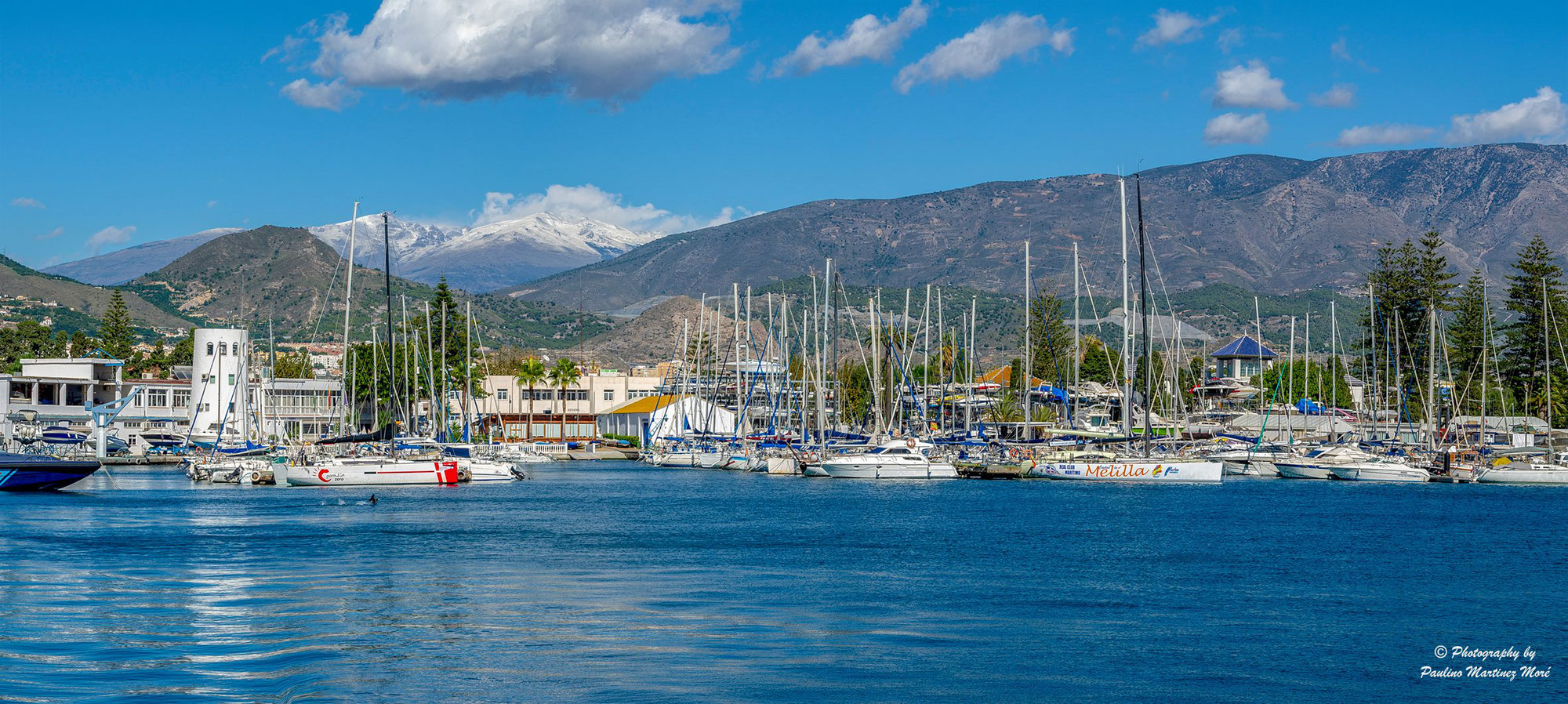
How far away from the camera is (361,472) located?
71.3m

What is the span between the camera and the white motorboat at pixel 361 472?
234ft

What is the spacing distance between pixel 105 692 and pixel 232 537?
2637 cm

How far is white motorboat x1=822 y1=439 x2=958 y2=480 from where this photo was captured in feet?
264

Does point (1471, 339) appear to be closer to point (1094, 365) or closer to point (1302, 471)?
point (1302, 471)

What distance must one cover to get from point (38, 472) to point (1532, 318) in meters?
98.8

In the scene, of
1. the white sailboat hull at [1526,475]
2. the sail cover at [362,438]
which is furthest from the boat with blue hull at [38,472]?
the white sailboat hull at [1526,475]

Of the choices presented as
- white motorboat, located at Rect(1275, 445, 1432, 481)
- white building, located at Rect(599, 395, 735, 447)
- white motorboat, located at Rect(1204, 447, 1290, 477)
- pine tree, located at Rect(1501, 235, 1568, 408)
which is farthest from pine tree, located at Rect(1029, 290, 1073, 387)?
white motorboat, located at Rect(1275, 445, 1432, 481)

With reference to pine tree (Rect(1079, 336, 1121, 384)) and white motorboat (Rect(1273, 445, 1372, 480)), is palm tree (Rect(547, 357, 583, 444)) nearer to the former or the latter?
pine tree (Rect(1079, 336, 1121, 384))

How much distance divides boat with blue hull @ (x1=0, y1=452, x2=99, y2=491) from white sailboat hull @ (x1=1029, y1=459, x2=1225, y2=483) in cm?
4997

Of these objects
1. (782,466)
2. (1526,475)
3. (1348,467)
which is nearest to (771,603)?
(782,466)

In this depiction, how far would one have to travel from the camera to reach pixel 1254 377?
152 meters

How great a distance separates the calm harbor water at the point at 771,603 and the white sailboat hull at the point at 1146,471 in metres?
13.2

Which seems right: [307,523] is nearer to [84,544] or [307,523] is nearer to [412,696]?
[84,544]

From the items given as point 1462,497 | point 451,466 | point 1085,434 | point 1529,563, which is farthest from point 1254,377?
point 1529,563
